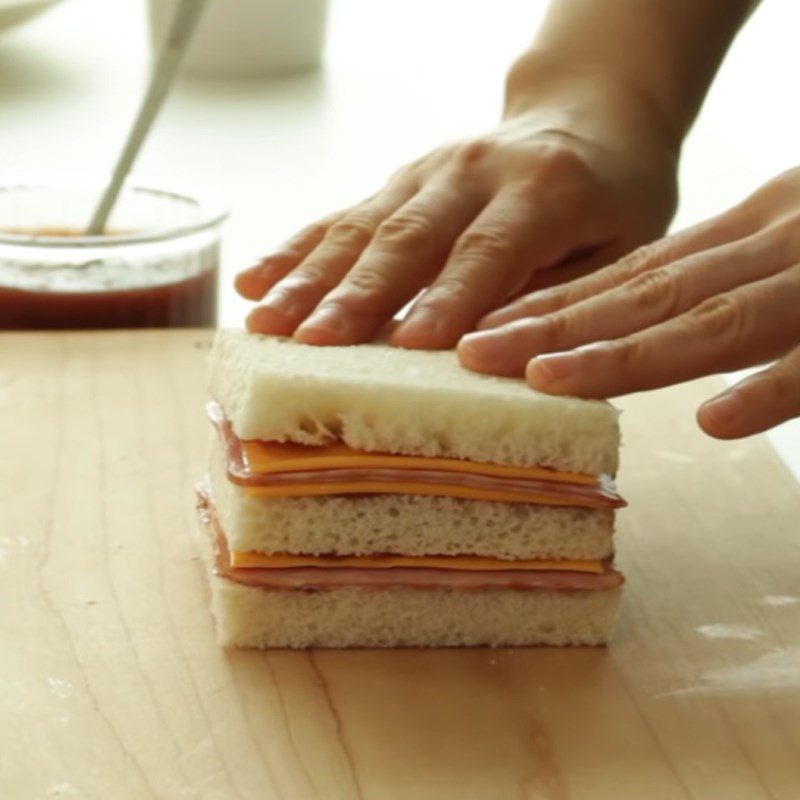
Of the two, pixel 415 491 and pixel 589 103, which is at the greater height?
pixel 589 103

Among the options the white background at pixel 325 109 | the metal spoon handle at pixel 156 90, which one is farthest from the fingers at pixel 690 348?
the white background at pixel 325 109

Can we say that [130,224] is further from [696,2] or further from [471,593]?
[471,593]

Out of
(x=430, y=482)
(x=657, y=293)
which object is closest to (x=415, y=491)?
(x=430, y=482)

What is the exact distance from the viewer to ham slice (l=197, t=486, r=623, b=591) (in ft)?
5.15

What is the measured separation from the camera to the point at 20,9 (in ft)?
10.9

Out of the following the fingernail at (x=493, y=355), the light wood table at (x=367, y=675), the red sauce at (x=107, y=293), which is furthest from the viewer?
the red sauce at (x=107, y=293)

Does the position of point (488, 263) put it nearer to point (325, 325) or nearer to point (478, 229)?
point (478, 229)

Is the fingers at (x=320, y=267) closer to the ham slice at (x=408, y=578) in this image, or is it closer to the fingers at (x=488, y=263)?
the fingers at (x=488, y=263)

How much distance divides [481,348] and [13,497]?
552 millimetres

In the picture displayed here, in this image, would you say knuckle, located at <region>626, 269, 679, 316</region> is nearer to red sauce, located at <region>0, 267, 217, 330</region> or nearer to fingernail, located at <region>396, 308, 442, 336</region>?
fingernail, located at <region>396, 308, 442, 336</region>

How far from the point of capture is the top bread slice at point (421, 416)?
153 cm

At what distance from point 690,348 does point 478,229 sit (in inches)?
13.9

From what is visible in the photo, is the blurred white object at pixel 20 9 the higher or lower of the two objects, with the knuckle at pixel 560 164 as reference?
lower

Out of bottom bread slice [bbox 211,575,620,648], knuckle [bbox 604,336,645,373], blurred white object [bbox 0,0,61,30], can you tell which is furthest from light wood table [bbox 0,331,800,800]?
blurred white object [bbox 0,0,61,30]
